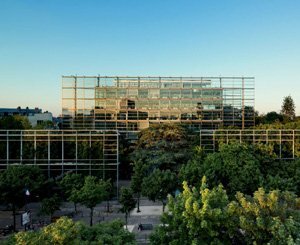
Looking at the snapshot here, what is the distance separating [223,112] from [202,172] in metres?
41.5

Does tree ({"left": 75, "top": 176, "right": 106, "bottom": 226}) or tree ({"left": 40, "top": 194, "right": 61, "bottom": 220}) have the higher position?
tree ({"left": 75, "top": 176, "right": 106, "bottom": 226})

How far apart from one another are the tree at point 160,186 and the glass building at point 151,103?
3679 centimetres

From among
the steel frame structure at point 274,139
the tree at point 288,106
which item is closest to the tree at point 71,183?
the steel frame structure at point 274,139

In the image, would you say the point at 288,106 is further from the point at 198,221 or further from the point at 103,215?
the point at 198,221

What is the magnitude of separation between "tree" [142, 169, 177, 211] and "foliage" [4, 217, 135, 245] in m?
19.4

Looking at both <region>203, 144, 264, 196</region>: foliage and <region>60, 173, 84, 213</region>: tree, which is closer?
<region>203, 144, 264, 196</region>: foliage

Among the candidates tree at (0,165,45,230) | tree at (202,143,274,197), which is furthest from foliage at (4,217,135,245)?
tree at (0,165,45,230)

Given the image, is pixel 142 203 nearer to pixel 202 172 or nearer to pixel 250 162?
pixel 202 172

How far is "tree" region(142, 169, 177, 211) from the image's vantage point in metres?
37.4

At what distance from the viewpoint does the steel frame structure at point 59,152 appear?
46.7 meters

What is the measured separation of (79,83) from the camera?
246 feet

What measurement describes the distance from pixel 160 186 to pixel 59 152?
674 inches

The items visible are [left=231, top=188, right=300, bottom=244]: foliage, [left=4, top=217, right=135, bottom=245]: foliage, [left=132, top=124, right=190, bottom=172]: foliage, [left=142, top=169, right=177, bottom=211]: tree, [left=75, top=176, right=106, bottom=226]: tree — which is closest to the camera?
[left=4, top=217, right=135, bottom=245]: foliage

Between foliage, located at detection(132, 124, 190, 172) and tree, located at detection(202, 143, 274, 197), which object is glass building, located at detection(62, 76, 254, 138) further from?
tree, located at detection(202, 143, 274, 197)
